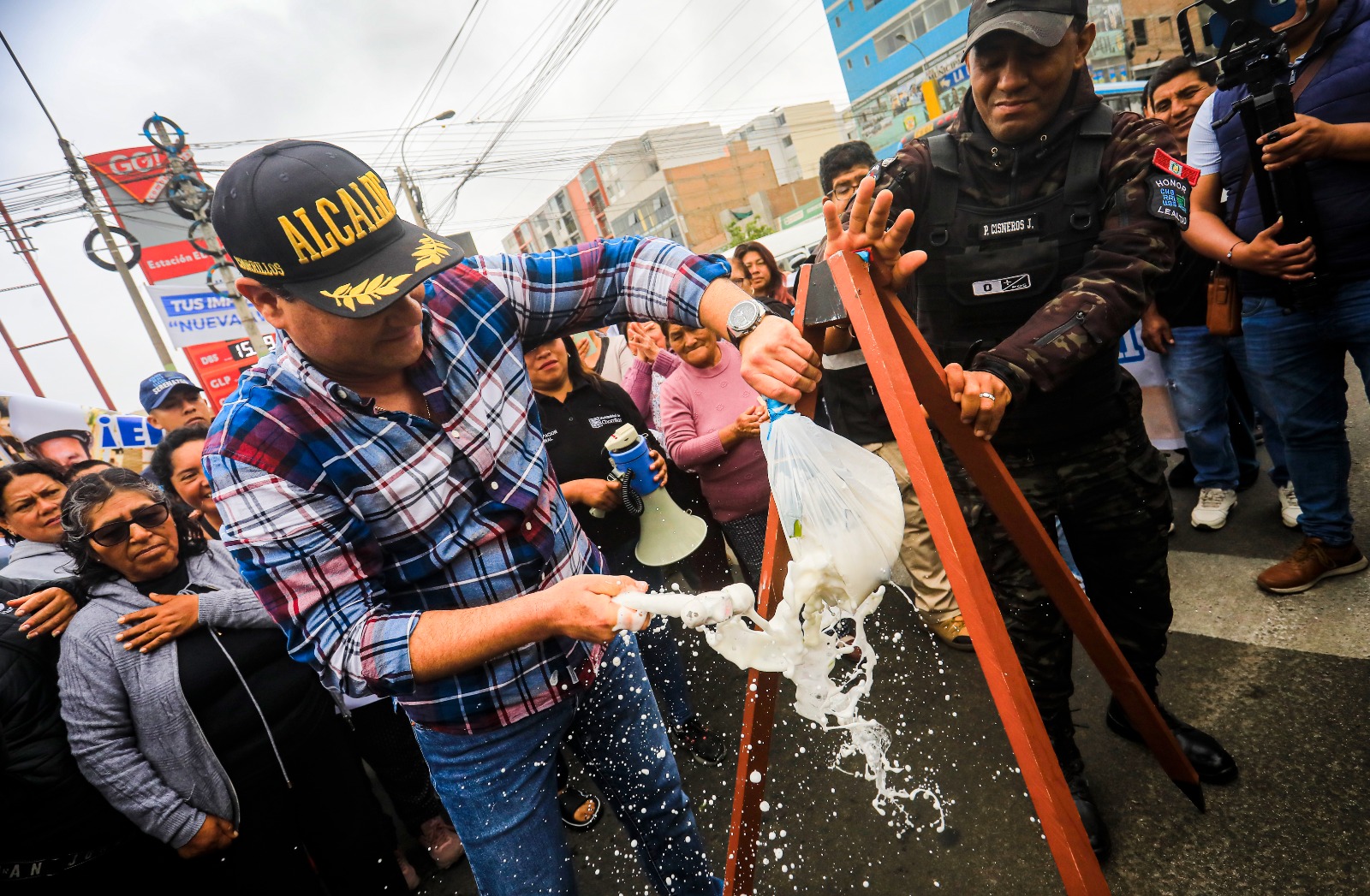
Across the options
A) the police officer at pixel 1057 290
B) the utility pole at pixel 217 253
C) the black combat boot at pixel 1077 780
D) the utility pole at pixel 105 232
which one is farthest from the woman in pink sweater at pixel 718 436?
the utility pole at pixel 105 232

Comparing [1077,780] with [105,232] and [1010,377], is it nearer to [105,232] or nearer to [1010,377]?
[1010,377]

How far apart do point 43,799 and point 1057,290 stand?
3.49 metres

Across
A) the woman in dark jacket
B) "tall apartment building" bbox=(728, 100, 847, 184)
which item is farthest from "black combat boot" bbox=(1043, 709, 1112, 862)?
"tall apartment building" bbox=(728, 100, 847, 184)

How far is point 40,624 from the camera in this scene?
7.18 feet

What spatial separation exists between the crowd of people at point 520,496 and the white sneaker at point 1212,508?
0.22 metres

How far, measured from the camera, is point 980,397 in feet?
4.66

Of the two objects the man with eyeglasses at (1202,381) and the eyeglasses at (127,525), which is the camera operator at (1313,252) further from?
the eyeglasses at (127,525)

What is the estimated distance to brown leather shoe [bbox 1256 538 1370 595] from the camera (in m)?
2.60

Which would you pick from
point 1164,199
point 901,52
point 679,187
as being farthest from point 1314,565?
point 679,187

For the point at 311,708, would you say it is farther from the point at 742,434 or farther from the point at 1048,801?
the point at 1048,801

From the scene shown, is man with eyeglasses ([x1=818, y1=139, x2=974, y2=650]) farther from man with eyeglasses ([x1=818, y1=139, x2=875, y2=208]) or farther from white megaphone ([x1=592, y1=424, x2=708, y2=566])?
white megaphone ([x1=592, y1=424, x2=708, y2=566])

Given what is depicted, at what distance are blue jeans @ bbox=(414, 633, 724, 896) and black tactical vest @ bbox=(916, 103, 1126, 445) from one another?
1.35 meters

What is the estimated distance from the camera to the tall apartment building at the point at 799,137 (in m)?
50.5

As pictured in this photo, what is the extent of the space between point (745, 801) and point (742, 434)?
1953mm
